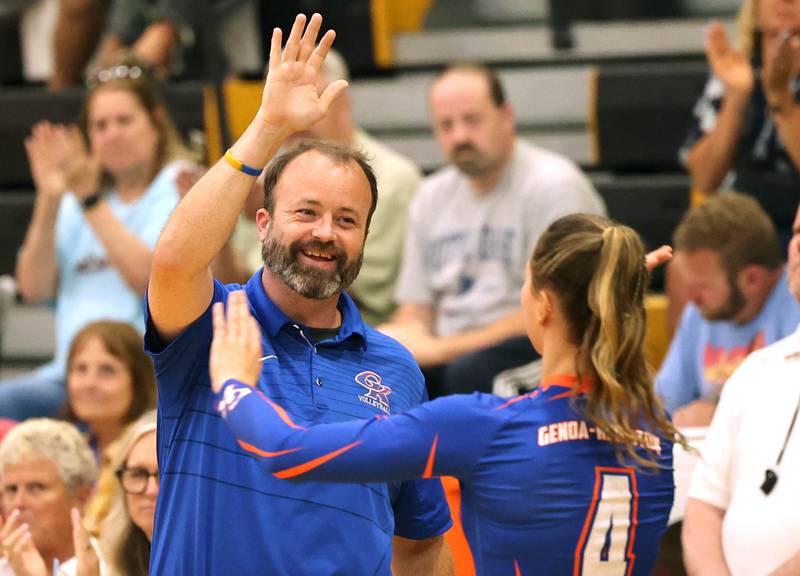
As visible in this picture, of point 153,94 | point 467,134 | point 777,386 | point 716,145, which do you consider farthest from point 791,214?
point 153,94

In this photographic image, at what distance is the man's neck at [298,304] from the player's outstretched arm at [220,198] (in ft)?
0.61

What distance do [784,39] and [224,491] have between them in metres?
2.78

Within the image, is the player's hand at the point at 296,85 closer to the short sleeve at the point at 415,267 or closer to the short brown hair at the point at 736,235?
the short brown hair at the point at 736,235

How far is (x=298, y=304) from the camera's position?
2.69 meters

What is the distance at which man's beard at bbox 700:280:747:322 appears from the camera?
4258 millimetres

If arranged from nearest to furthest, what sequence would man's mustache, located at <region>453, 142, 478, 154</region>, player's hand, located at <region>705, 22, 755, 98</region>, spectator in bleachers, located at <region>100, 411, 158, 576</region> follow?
1. spectator in bleachers, located at <region>100, 411, 158, 576</region>
2. player's hand, located at <region>705, 22, 755, 98</region>
3. man's mustache, located at <region>453, 142, 478, 154</region>

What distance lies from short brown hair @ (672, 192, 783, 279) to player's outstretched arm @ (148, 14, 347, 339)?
199cm

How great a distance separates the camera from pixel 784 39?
450cm

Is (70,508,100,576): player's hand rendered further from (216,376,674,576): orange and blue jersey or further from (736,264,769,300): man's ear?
(736,264,769,300): man's ear

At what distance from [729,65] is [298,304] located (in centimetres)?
272

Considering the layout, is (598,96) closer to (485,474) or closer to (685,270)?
(685,270)

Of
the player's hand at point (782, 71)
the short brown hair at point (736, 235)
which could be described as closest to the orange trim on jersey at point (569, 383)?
the short brown hair at point (736, 235)

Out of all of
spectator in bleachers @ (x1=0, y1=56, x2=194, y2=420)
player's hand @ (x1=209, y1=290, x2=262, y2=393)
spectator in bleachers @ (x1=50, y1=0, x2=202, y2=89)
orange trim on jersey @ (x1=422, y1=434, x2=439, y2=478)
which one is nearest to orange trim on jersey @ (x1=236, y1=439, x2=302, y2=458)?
player's hand @ (x1=209, y1=290, x2=262, y2=393)

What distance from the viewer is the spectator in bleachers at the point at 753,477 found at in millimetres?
2984
